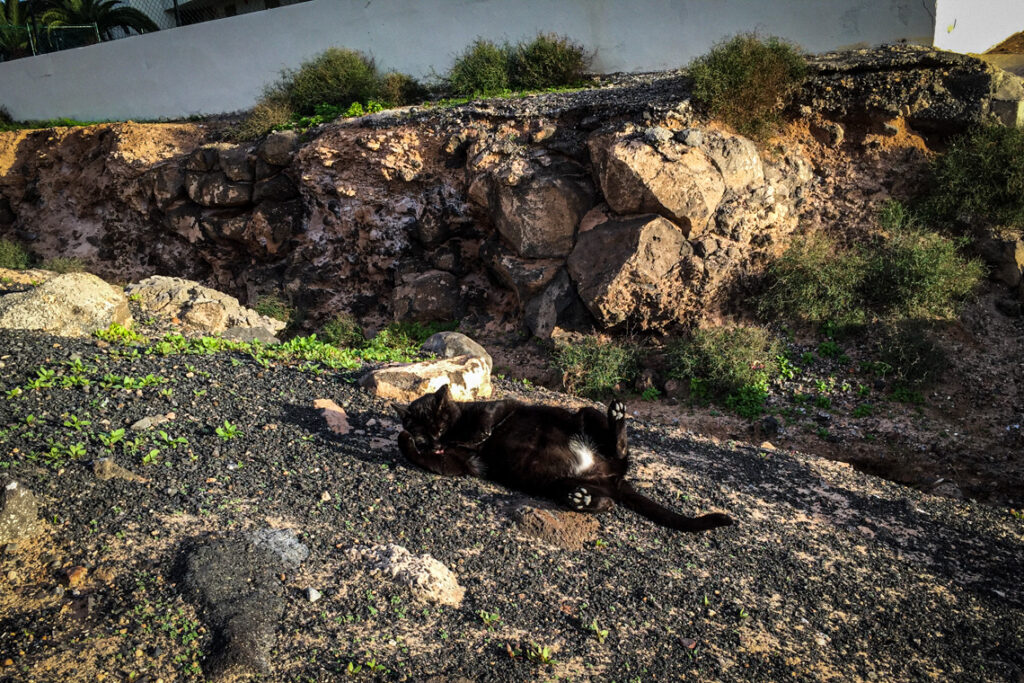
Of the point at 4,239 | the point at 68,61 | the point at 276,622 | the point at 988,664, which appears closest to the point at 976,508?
the point at 988,664

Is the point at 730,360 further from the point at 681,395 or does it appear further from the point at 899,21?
the point at 899,21

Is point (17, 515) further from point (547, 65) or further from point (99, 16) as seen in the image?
point (99, 16)

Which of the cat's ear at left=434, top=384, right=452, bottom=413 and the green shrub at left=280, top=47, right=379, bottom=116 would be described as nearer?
the cat's ear at left=434, top=384, right=452, bottom=413

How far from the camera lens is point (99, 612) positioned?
274 cm

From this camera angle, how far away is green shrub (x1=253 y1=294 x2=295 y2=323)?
10.4 metres

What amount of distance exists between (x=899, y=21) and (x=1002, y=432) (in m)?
5.72

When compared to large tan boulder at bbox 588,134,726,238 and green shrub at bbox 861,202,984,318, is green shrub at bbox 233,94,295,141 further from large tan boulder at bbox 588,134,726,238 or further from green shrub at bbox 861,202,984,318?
green shrub at bbox 861,202,984,318

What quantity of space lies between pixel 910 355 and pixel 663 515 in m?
5.01

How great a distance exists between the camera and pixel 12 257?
11.7 m

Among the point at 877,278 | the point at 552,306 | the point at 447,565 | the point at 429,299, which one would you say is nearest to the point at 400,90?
the point at 429,299

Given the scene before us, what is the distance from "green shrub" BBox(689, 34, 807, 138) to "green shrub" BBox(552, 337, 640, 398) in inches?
126

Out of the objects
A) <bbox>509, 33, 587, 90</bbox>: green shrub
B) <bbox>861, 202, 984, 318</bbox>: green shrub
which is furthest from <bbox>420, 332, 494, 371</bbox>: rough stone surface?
<bbox>509, 33, 587, 90</bbox>: green shrub

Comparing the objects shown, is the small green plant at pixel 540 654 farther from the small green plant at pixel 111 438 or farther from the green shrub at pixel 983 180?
the green shrub at pixel 983 180

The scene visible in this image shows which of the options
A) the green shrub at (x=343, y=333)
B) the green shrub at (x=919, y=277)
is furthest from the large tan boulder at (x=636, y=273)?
the green shrub at (x=343, y=333)
